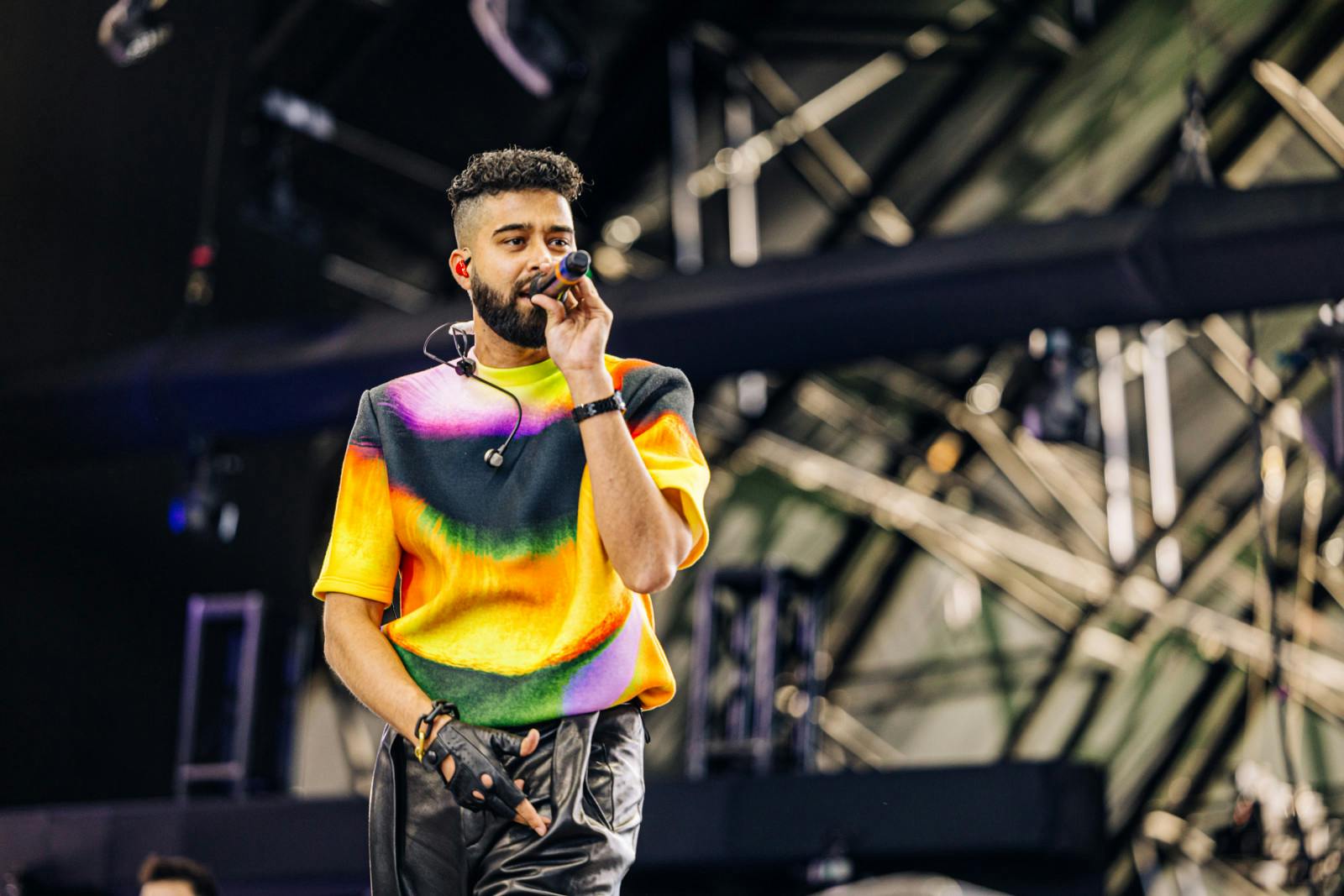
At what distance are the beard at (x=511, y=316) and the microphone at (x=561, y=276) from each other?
3 centimetres

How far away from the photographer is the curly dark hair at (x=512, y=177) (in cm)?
193

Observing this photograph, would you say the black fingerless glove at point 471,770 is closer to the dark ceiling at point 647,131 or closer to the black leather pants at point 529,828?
the black leather pants at point 529,828

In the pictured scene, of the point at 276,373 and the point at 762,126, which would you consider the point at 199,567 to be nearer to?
the point at 276,373

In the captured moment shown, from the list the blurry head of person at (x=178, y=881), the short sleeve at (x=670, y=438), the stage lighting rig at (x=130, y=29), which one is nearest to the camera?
the short sleeve at (x=670, y=438)

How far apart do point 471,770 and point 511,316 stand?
1.66 feet

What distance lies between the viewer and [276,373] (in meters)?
7.23

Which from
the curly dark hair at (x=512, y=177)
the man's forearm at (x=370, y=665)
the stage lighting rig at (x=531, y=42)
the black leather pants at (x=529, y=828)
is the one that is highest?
the stage lighting rig at (x=531, y=42)

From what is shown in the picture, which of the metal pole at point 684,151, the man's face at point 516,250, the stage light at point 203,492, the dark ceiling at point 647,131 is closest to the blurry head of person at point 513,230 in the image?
the man's face at point 516,250

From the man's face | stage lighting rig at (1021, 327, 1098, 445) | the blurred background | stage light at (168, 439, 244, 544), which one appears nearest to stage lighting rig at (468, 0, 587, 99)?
the blurred background

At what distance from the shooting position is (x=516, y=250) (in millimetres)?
1912

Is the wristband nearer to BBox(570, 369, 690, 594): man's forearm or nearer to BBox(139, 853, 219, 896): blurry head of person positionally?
BBox(570, 369, 690, 594): man's forearm

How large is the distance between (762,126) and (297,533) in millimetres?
3572

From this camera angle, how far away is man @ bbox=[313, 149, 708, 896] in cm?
178

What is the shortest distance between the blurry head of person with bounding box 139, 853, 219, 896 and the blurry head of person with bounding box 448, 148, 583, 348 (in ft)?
11.1
